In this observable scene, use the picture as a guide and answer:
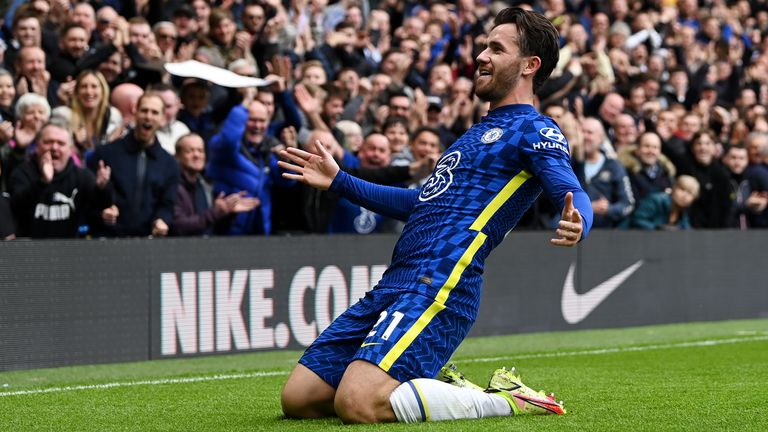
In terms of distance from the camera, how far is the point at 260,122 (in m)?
12.1

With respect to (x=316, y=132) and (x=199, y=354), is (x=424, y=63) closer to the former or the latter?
(x=316, y=132)

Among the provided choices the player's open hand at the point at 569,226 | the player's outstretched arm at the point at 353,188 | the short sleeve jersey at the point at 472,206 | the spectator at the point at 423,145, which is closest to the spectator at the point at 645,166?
the spectator at the point at 423,145

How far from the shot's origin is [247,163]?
11.9 m

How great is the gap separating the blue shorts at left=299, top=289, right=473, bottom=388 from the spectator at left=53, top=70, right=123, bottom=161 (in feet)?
16.9

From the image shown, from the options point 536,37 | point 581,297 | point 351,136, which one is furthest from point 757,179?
point 536,37

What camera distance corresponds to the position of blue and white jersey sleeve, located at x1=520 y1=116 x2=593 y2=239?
20.3 ft

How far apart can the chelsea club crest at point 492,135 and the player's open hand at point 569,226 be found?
882 millimetres

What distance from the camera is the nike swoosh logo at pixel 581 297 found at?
1429 cm

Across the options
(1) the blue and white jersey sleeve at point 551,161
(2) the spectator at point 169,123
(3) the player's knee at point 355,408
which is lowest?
(3) the player's knee at point 355,408

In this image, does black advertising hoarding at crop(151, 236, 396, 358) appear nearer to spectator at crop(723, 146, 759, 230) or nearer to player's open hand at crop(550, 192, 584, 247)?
spectator at crop(723, 146, 759, 230)

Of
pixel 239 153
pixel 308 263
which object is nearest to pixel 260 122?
pixel 239 153

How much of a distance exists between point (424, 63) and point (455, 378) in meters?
10.5

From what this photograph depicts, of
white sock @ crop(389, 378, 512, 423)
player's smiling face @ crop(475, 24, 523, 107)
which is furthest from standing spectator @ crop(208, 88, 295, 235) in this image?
white sock @ crop(389, 378, 512, 423)

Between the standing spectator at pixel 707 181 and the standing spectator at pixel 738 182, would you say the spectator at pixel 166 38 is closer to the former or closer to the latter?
the standing spectator at pixel 707 181
